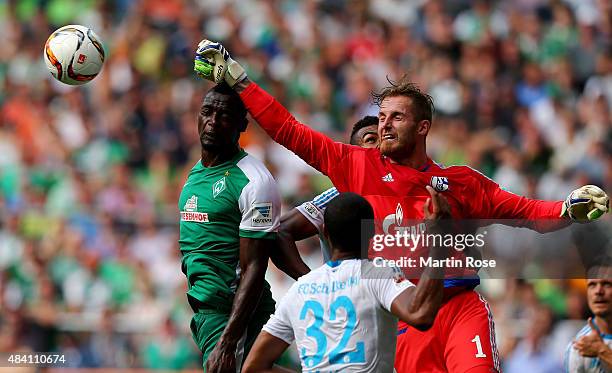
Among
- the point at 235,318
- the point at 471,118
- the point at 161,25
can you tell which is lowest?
the point at 235,318

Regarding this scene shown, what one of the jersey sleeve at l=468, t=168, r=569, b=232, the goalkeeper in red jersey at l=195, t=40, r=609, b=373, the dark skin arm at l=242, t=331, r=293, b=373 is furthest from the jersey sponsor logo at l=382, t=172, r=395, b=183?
the dark skin arm at l=242, t=331, r=293, b=373

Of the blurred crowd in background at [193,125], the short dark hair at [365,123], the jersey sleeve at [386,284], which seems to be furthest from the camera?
the blurred crowd in background at [193,125]

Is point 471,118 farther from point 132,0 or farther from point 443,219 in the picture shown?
point 443,219

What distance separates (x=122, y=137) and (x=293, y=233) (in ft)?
27.6

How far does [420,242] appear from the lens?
7.70 m

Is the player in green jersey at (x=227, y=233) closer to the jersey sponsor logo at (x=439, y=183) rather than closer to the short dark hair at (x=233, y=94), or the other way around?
the short dark hair at (x=233, y=94)

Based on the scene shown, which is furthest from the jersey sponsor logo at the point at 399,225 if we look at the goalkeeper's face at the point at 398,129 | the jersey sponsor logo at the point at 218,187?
the jersey sponsor logo at the point at 218,187

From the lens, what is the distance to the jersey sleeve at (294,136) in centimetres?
762

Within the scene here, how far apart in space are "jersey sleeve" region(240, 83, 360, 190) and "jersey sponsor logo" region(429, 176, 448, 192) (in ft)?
1.96

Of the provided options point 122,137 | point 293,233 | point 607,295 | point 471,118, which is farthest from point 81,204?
point 607,295

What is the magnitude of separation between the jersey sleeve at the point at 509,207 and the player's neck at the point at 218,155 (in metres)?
1.66

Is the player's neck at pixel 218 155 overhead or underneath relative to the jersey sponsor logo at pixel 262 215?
overhead

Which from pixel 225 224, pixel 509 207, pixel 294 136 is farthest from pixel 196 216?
pixel 509 207

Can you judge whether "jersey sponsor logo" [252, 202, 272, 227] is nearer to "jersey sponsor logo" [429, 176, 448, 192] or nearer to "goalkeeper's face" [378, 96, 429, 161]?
"goalkeeper's face" [378, 96, 429, 161]
